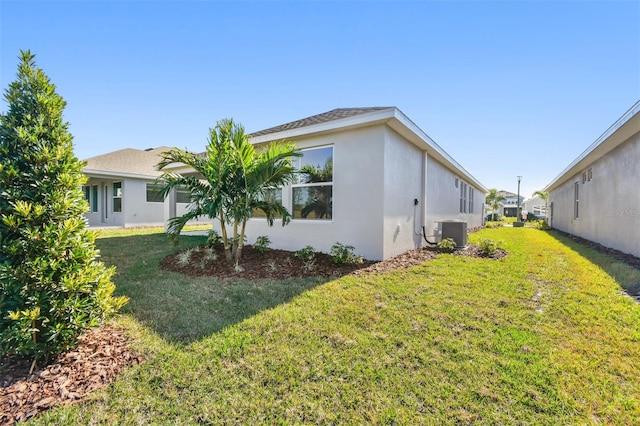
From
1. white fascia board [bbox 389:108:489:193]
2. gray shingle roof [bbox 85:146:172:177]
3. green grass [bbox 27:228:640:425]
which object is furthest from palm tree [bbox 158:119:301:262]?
gray shingle roof [bbox 85:146:172:177]

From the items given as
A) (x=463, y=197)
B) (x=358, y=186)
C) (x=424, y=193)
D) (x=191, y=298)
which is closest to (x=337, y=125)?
(x=358, y=186)

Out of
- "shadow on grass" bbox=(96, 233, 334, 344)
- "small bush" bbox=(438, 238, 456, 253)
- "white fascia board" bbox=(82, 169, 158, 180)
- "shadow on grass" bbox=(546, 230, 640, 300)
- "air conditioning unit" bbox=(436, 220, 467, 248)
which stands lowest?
"shadow on grass" bbox=(96, 233, 334, 344)

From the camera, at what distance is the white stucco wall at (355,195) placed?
6.03 metres

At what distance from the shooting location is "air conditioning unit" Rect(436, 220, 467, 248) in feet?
27.2

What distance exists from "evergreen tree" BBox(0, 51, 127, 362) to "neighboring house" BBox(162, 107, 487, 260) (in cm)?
468

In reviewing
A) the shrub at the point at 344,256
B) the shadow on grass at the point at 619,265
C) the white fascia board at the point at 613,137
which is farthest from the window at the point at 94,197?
the white fascia board at the point at 613,137

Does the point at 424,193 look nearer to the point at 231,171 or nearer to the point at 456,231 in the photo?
the point at 456,231

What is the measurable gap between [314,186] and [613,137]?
26.5ft

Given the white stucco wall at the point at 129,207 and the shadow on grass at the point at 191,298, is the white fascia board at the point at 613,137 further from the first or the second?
the white stucco wall at the point at 129,207

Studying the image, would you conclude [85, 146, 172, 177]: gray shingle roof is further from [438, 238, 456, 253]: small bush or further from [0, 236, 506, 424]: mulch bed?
[438, 238, 456, 253]: small bush

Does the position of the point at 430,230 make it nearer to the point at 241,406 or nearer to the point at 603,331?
the point at 603,331

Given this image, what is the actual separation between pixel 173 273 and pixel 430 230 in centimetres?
771

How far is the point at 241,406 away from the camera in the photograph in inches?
78.2

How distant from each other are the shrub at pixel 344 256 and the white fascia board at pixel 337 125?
2.71m
